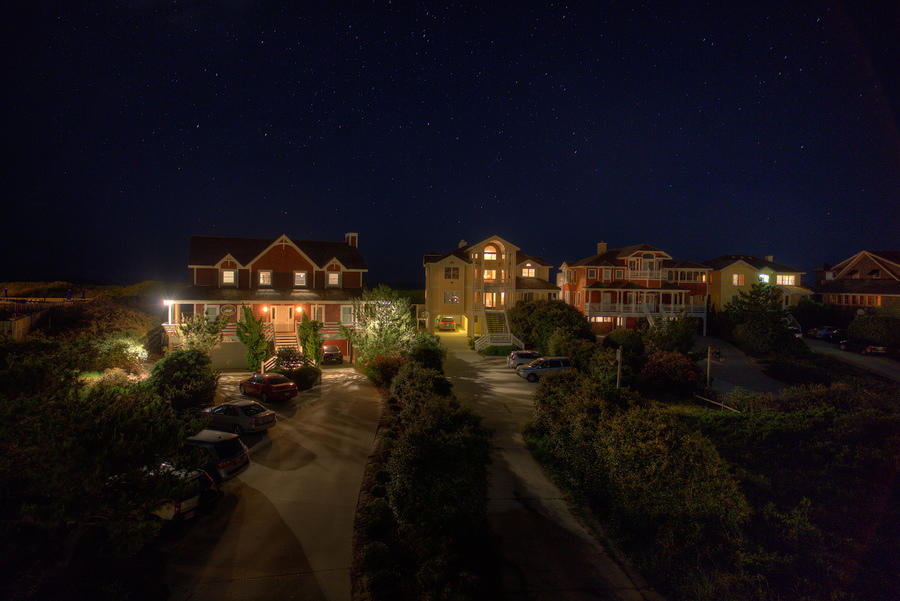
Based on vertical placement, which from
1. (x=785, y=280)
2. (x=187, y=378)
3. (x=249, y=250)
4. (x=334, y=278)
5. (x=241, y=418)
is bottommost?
(x=241, y=418)

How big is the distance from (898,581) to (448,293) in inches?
1531

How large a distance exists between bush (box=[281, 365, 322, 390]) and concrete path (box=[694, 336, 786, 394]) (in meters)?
23.8

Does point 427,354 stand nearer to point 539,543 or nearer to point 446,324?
point 539,543

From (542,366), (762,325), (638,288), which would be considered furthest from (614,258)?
(542,366)

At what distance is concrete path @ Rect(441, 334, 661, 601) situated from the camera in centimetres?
884

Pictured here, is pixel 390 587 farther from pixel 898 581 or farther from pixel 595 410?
pixel 898 581

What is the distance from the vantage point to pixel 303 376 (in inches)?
987

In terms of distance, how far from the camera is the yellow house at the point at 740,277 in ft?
155

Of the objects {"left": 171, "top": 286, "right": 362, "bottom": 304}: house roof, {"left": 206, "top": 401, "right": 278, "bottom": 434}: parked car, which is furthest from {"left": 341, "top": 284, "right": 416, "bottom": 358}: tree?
{"left": 206, "top": 401, "right": 278, "bottom": 434}: parked car

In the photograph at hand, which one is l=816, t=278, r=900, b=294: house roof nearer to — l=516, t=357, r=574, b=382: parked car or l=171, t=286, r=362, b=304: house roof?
l=516, t=357, r=574, b=382: parked car

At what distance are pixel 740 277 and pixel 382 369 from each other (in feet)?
137

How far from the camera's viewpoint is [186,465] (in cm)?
792

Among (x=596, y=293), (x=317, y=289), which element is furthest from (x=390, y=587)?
(x=596, y=293)

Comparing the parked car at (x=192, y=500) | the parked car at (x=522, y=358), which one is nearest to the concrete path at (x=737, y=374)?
the parked car at (x=522, y=358)
